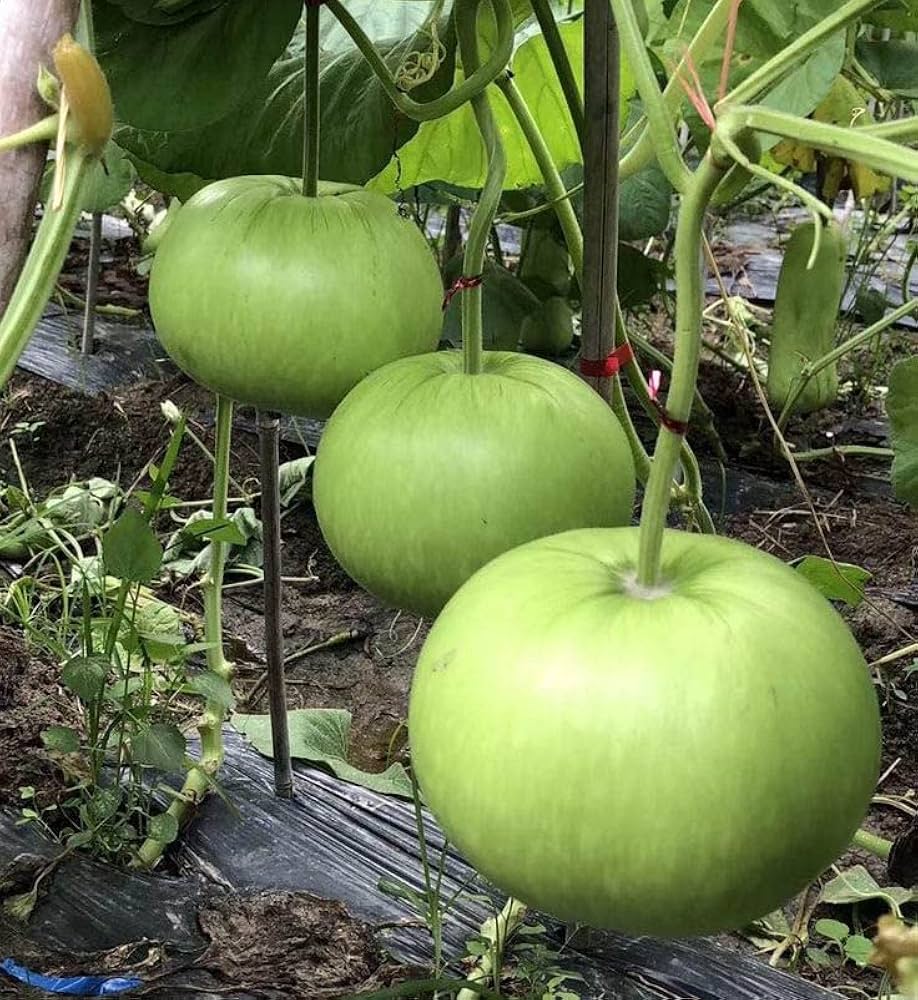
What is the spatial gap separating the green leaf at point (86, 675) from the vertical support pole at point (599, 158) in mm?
626

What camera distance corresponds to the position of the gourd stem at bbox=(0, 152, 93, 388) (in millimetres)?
389

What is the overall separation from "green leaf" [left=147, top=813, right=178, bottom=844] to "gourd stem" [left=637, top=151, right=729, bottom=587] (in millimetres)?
919

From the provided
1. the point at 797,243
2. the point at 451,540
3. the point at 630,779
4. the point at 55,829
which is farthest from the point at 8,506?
the point at 630,779

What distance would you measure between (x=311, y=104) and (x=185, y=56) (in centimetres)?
12

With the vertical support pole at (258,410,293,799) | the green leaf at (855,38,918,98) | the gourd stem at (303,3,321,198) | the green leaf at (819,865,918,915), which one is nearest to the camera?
the gourd stem at (303,3,321,198)

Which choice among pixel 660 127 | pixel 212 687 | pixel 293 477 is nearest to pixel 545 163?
pixel 660 127

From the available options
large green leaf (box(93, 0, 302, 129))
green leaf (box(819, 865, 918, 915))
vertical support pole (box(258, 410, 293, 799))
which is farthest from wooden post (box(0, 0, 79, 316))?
green leaf (box(819, 865, 918, 915))

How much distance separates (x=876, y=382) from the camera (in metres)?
2.87

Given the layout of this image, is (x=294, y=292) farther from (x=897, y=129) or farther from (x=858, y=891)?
(x=858, y=891)

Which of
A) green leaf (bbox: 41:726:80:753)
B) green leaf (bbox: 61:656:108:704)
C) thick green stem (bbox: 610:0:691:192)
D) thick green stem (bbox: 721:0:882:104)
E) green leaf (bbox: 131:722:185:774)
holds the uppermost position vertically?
thick green stem (bbox: 721:0:882:104)

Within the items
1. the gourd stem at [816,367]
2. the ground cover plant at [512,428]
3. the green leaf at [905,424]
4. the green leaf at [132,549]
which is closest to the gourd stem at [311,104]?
the ground cover plant at [512,428]

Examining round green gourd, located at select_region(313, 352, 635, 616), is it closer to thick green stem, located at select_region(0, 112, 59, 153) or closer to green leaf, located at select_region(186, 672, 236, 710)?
thick green stem, located at select_region(0, 112, 59, 153)

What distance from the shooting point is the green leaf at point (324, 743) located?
1360mm

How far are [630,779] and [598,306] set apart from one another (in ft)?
1.26
